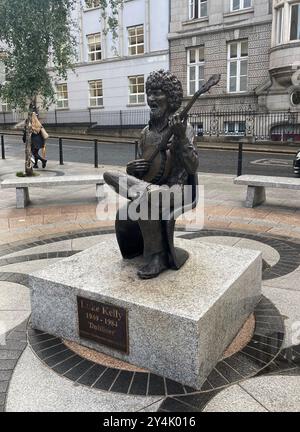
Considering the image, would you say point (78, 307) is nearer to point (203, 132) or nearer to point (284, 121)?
point (284, 121)

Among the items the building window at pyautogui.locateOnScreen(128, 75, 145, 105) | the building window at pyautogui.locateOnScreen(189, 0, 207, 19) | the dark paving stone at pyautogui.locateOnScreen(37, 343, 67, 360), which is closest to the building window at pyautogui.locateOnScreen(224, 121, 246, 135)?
the building window at pyautogui.locateOnScreen(189, 0, 207, 19)

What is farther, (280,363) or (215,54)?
(215,54)

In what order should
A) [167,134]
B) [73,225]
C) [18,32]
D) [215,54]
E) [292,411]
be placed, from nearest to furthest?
[292,411], [167,134], [73,225], [18,32], [215,54]

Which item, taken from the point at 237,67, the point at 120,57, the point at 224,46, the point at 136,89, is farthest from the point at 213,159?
the point at 120,57

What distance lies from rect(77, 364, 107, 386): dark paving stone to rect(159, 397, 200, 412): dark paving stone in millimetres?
553

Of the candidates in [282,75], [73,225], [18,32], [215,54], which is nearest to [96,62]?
[215,54]

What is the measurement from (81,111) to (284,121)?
15.8 m

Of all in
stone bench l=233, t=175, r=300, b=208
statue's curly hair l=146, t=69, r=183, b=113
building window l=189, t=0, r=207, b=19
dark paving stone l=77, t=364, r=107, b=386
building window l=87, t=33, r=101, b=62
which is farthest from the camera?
building window l=87, t=33, r=101, b=62

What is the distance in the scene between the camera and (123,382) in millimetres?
3029

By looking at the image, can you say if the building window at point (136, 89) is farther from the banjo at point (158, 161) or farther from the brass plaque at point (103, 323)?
the brass plaque at point (103, 323)

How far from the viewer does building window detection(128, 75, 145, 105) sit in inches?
1146

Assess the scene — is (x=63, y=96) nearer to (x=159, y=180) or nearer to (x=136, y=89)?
(x=136, y=89)

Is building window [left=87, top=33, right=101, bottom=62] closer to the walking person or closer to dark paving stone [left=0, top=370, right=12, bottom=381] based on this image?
the walking person

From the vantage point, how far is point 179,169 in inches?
153
